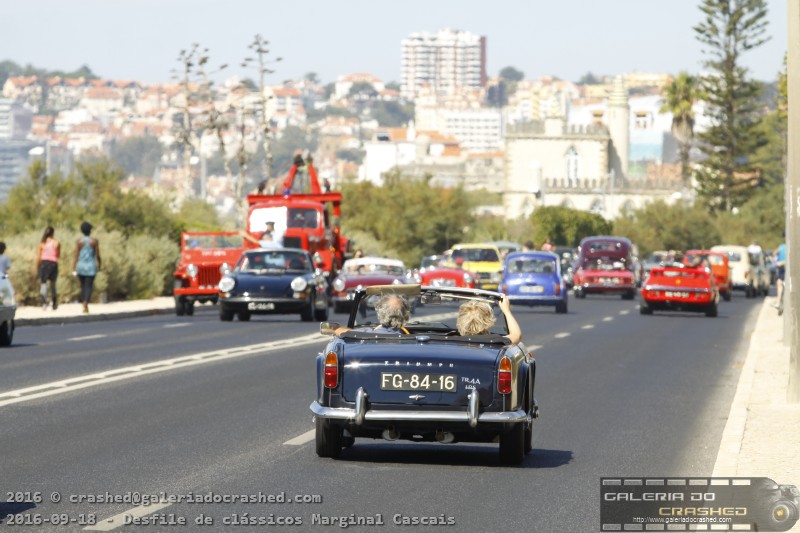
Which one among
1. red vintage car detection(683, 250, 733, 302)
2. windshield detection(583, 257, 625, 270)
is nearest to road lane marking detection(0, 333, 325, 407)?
windshield detection(583, 257, 625, 270)

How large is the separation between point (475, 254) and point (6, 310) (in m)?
30.0

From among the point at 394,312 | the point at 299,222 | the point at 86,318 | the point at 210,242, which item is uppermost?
the point at 299,222

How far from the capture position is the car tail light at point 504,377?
12.2m

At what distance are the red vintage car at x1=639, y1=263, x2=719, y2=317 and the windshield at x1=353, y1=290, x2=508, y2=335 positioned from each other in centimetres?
2977

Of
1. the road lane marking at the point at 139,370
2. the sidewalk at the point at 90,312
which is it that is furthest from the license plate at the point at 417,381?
the sidewalk at the point at 90,312

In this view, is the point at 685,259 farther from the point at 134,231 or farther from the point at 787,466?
the point at 787,466

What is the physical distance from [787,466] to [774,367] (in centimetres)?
1109

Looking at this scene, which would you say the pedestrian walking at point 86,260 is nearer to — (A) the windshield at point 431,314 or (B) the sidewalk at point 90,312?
(B) the sidewalk at point 90,312

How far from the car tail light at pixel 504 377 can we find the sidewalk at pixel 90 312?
886 inches

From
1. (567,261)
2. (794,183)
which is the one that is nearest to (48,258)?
(794,183)

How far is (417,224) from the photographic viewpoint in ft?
278

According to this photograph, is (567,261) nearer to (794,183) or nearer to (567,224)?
(567,224)

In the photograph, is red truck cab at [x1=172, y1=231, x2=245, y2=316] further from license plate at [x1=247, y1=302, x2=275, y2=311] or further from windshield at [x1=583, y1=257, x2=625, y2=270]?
windshield at [x1=583, y1=257, x2=625, y2=270]

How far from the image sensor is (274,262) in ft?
116
